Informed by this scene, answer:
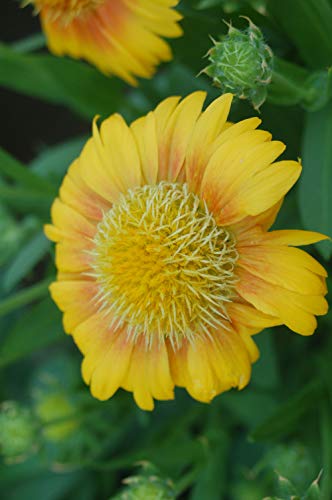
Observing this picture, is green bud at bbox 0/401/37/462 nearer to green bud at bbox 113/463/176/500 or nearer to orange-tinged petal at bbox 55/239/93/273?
green bud at bbox 113/463/176/500

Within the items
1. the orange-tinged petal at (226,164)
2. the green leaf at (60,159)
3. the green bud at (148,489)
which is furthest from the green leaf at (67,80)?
the green bud at (148,489)

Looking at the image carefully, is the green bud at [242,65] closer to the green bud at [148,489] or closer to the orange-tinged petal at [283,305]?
the orange-tinged petal at [283,305]

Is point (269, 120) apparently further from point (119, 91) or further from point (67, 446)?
point (67, 446)

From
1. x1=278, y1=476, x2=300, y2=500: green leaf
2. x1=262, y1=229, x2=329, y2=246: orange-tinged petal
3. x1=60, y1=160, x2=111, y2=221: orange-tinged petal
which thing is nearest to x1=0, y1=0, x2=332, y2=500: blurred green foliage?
x1=278, y1=476, x2=300, y2=500: green leaf

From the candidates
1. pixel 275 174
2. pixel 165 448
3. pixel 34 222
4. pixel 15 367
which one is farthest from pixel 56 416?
pixel 275 174

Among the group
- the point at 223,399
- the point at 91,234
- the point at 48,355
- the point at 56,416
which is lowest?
the point at 48,355

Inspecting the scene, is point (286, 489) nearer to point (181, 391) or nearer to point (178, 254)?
point (178, 254)

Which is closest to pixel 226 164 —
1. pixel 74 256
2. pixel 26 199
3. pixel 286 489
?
pixel 74 256
